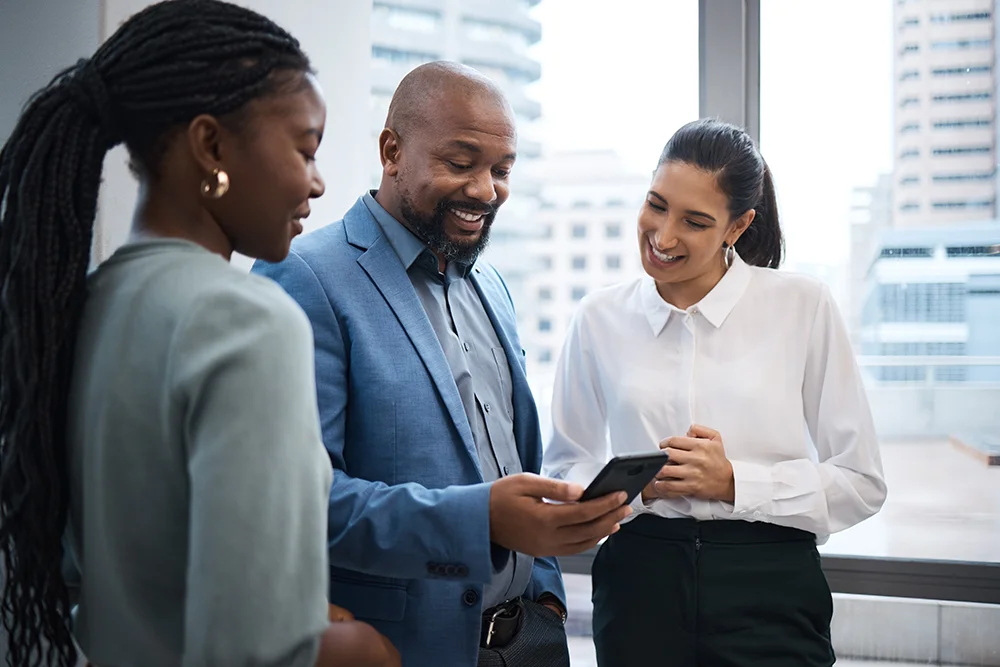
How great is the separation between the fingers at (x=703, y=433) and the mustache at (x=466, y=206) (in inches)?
23.5

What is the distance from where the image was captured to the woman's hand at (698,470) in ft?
5.73

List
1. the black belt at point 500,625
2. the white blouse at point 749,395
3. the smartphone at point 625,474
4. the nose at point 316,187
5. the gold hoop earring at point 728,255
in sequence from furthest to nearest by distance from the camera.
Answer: the gold hoop earring at point 728,255 → the white blouse at point 749,395 → the black belt at point 500,625 → the smartphone at point 625,474 → the nose at point 316,187

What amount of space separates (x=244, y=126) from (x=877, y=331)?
2174 mm

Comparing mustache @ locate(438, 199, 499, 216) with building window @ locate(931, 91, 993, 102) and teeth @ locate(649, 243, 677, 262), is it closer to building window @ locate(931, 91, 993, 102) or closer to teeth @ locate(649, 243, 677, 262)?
teeth @ locate(649, 243, 677, 262)

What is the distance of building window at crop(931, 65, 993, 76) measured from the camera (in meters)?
2.55

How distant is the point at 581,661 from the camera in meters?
2.74

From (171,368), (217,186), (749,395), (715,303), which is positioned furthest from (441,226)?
(171,368)

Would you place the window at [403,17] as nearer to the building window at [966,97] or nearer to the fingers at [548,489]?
the building window at [966,97]

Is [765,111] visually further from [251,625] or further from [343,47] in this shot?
[251,625]

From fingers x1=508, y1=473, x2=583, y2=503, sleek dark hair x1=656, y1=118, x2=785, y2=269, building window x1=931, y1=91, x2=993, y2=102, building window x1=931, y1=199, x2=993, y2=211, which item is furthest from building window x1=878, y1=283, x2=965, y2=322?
fingers x1=508, y1=473, x2=583, y2=503

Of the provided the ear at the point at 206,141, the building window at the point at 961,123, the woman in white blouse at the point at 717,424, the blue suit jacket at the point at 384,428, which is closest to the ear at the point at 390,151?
the blue suit jacket at the point at 384,428

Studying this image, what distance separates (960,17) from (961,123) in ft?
0.99

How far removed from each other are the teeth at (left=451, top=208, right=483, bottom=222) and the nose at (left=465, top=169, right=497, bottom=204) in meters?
0.03

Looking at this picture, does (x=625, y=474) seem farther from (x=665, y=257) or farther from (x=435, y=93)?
(x=435, y=93)
